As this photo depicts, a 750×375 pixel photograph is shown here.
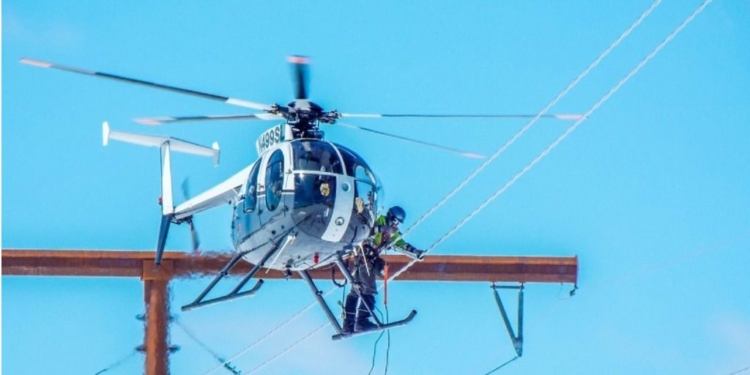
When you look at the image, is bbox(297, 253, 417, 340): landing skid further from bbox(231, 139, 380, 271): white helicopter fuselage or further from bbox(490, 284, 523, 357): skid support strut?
bbox(490, 284, 523, 357): skid support strut

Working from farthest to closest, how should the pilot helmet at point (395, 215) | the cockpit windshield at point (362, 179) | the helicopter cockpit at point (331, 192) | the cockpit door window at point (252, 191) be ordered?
the pilot helmet at point (395, 215), the cockpit door window at point (252, 191), the cockpit windshield at point (362, 179), the helicopter cockpit at point (331, 192)

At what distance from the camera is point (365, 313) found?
16219 mm

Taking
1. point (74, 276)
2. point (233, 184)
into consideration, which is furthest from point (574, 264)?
point (74, 276)

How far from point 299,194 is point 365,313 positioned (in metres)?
2.04

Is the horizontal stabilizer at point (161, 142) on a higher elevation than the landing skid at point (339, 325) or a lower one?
higher

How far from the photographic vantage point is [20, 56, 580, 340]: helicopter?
14.9 meters

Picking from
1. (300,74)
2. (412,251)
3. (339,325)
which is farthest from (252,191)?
(412,251)

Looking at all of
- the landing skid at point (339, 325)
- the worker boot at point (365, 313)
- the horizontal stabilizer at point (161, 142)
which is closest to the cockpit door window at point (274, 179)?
the landing skid at point (339, 325)

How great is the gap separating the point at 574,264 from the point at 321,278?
11.8ft

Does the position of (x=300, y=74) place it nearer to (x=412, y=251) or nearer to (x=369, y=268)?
(x=369, y=268)

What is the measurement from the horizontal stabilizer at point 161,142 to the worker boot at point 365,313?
442cm

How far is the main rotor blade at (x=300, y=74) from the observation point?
50.7 feet

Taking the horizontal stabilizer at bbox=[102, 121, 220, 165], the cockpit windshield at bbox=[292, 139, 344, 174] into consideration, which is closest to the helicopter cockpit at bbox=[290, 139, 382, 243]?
the cockpit windshield at bbox=[292, 139, 344, 174]

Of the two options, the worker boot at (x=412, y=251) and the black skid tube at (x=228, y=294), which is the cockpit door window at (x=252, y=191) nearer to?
the black skid tube at (x=228, y=294)
